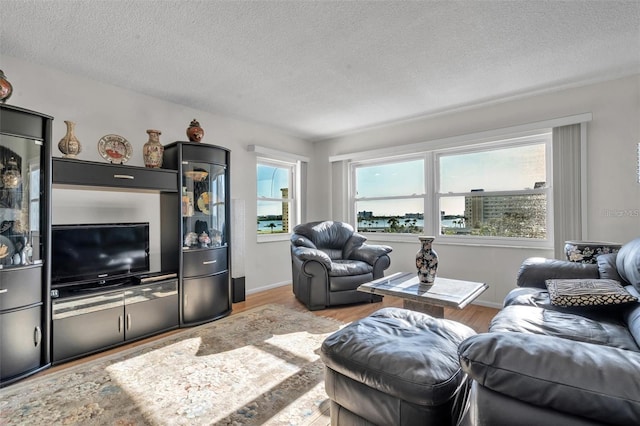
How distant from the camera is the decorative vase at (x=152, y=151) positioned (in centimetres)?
300

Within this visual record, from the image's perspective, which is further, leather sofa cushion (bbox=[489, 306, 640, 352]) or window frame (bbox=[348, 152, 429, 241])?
window frame (bbox=[348, 152, 429, 241])

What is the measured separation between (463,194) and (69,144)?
170 inches

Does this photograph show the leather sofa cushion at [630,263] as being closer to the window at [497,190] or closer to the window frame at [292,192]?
the window at [497,190]

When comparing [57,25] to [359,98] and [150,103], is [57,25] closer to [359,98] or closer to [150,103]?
[150,103]

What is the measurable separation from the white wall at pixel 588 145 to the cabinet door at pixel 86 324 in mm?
3434

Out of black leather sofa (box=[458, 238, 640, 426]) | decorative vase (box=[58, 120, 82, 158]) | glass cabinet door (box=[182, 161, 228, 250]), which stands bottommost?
black leather sofa (box=[458, 238, 640, 426])

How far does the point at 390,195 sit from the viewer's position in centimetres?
470

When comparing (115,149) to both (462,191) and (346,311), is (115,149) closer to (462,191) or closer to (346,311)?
(346,311)

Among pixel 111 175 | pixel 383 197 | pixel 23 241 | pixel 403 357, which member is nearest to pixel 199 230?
pixel 111 175

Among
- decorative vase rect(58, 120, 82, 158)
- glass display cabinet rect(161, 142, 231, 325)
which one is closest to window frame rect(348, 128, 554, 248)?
glass display cabinet rect(161, 142, 231, 325)

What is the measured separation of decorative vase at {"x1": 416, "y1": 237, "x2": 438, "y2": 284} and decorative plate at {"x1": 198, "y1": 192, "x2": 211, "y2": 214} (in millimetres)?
2293

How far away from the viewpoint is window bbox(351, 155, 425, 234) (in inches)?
174

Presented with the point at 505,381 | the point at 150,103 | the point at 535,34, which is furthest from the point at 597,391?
the point at 150,103

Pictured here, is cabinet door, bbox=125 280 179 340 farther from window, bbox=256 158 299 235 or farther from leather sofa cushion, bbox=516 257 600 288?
leather sofa cushion, bbox=516 257 600 288
